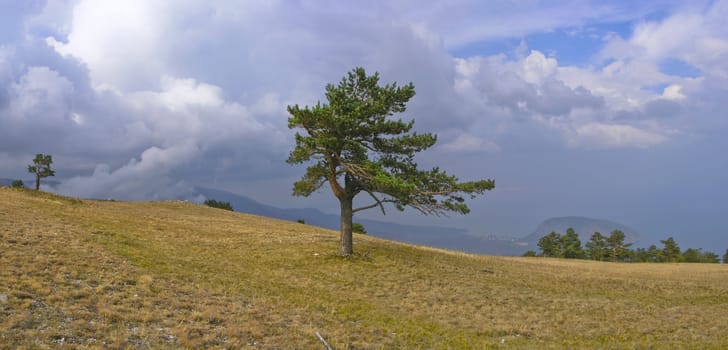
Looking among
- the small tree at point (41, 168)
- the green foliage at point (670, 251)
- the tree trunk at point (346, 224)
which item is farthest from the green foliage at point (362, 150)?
the green foliage at point (670, 251)

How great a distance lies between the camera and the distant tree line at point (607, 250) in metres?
100

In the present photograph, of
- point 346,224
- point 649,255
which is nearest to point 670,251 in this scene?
point 649,255

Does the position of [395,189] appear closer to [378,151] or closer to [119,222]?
[378,151]

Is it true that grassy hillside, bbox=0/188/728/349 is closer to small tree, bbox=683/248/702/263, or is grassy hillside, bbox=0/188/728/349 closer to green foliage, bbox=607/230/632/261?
green foliage, bbox=607/230/632/261

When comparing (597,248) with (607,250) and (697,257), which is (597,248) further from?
(697,257)

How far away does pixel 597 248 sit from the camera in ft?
336

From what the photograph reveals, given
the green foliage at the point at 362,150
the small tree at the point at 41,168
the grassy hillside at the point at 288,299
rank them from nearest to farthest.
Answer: the grassy hillside at the point at 288,299
the green foliage at the point at 362,150
the small tree at the point at 41,168

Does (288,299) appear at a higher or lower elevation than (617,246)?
lower

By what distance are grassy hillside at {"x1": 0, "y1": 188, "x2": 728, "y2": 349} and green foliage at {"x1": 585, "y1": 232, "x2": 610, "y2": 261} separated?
7344 cm

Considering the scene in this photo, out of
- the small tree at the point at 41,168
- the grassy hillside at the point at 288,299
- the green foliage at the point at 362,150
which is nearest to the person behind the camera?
the grassy hillside at the point at 288,299

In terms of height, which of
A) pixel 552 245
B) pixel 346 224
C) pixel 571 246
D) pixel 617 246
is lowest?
pixel 552 245

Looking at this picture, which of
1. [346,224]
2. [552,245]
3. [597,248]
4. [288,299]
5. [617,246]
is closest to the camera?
[288,299]

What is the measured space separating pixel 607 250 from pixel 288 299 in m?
102

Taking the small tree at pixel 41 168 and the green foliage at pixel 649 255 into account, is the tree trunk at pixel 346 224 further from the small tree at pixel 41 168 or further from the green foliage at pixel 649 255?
the green foliage at pixel 649 255
